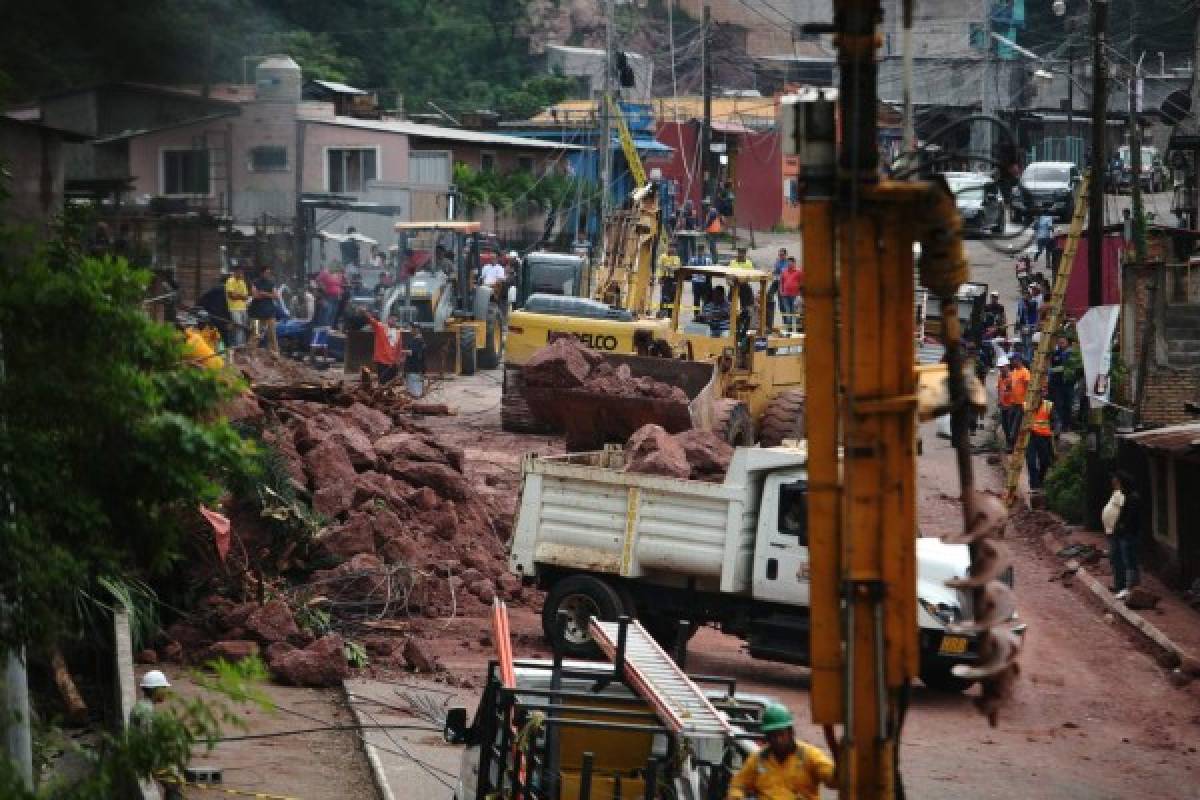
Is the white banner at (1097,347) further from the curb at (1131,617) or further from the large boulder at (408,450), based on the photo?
the large boulder at (408,450)

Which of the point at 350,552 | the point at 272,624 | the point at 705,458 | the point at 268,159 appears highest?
the point at 268,159

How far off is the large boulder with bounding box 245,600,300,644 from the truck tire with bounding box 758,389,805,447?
12.2 meters

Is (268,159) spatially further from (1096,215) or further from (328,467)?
(328,467)

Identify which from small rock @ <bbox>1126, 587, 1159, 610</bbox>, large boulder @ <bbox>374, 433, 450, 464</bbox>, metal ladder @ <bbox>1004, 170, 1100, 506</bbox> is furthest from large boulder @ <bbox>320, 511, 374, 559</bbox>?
metal ladder @ <bbox>1004, 170, 1100, 506</bbox>

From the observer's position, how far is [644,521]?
59.4 feet

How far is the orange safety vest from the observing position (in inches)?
1118

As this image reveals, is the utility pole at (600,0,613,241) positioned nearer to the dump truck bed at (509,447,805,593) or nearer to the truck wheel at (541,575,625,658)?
the dump truck bed at (509,447,805,593)

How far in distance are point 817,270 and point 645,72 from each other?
68.7 metres

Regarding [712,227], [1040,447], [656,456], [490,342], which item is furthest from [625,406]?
[712,227]

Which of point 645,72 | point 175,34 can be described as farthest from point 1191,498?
point 645,72

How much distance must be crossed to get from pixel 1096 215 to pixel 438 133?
26446mm

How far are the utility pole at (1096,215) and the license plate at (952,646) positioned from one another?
31.1 feet

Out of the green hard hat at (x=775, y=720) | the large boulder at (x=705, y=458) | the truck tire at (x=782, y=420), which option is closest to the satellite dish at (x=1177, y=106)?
the truck tire at (x=782, y=420)

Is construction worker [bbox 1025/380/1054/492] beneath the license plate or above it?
above
